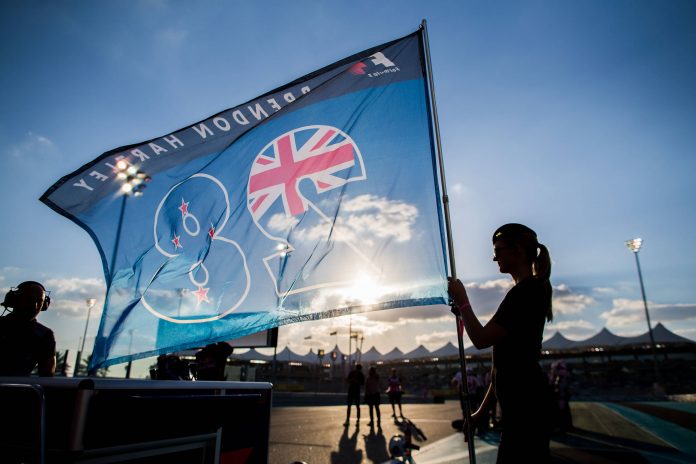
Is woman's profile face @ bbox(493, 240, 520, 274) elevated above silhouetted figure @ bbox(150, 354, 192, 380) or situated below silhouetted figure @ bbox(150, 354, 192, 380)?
above

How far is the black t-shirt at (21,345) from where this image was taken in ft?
9.68

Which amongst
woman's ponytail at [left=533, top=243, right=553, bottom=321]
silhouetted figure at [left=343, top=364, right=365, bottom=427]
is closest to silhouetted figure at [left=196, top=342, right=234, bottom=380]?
woman's ponytail at [left=533, top=243, right=553, bottom=321]

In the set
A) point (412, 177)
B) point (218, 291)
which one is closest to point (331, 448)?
point (218, 291)

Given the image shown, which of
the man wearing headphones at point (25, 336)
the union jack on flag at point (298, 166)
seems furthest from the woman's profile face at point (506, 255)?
the man wearing headphones at point (25, 336)

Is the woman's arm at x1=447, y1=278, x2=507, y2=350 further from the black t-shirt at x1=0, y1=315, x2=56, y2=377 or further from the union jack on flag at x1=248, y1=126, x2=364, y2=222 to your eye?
the black t-shirt at x1=0, y1=315, x2=56, y2=377

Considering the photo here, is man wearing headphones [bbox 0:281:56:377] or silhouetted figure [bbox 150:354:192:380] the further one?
silhouetted figure [bbox 150:354:192:380]

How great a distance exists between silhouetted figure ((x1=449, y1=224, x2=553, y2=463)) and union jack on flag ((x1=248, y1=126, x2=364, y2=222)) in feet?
6.32

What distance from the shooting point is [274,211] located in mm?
3828

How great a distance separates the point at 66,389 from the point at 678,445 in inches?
380

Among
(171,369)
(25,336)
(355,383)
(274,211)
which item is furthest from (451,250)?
(355,383)

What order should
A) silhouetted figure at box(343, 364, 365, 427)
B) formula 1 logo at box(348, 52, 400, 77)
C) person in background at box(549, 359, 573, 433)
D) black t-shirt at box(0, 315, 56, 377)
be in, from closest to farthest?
1. black t-shirt at box(0, 315, 56, 377)
2. formula 1 logo at box(348, 52, 400, 77)
3. person in background at box(549, 359, 573, 433)
4. silhouetted figure at box(343, 364, 365, 427)

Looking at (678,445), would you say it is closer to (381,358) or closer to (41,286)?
(41,286)

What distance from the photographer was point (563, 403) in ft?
31.7

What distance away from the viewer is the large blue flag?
331 centimetres
